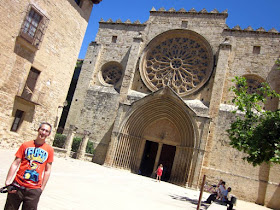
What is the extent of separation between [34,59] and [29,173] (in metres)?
9.45

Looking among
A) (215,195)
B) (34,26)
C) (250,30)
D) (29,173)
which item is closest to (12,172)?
(29,173)

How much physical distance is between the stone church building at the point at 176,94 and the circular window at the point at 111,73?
0.23 feet

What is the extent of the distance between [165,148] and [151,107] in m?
2.72

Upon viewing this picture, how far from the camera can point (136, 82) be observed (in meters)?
17.0

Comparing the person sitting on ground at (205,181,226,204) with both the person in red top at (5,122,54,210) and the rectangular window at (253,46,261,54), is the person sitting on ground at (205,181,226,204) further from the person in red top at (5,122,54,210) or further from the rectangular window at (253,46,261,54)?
the rectangular window at (253,46,261,54)

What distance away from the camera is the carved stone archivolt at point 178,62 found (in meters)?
16.2

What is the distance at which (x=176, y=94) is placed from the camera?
47.7ft

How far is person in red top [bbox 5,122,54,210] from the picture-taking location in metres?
2.46

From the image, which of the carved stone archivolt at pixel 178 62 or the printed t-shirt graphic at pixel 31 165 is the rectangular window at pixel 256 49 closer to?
the carved stone archivolt at pixel 178 62

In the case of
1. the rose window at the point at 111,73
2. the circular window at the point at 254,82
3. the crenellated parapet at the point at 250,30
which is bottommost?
the rose window at the point at 111,73

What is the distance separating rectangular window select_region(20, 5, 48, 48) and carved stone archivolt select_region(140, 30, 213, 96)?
24.3ft

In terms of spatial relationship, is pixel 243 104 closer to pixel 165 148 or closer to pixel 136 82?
pixel 165 148

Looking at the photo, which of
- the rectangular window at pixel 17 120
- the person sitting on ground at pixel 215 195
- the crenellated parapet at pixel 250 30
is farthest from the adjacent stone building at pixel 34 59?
the crenellated parapet at pixel 250 30

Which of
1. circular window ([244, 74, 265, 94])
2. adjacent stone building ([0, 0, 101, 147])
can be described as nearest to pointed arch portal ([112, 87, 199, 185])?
circular window ([244, 74, 265, 94])
